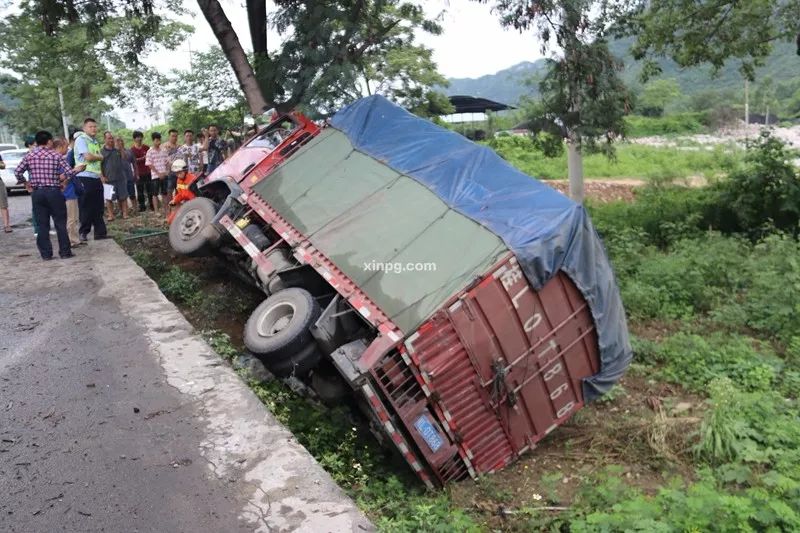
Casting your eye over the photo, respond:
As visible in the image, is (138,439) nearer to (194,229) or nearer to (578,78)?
(194,229)

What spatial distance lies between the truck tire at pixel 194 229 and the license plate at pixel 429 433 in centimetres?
415

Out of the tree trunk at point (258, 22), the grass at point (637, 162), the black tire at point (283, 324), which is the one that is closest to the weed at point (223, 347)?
the black tire at point (283, 324)

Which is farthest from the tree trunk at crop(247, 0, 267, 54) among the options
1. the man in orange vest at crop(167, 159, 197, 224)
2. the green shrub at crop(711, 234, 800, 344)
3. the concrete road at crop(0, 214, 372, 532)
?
the green shrub at crop(711, 234, 800, 344)

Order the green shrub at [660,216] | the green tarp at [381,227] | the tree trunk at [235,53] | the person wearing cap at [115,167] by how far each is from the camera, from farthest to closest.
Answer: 1. the green shrub at [660,216]
2. the person wearing cap at [115,167]
3. the tree trunk at [235,53]
4. the green tarp at [381,227]

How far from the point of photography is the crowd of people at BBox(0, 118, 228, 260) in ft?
26.5

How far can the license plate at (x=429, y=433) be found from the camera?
16.2 feet

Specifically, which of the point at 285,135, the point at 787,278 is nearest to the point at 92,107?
the point at 285,135

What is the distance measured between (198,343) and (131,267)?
10.2ft

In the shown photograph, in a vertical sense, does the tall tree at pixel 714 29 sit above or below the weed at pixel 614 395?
above

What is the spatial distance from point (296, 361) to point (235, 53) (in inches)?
271

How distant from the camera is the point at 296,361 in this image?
562 centimetres

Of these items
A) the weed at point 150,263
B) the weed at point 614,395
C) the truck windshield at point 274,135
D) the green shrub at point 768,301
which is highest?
the truck windshield at point 274,135

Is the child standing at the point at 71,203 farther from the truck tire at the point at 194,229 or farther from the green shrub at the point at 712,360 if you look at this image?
the green shrub at the point at 712,360

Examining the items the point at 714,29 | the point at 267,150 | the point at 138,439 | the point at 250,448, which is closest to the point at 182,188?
the point at 267,150
